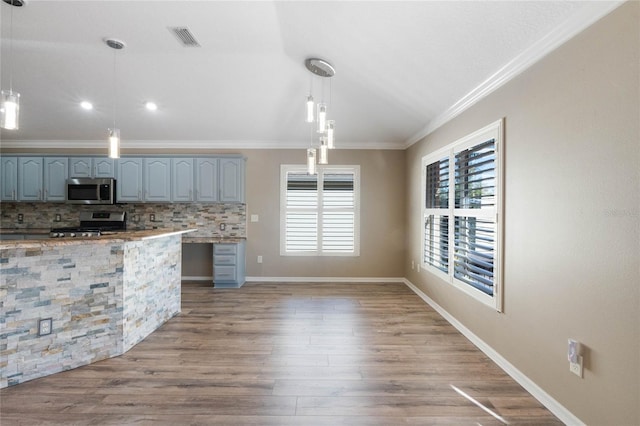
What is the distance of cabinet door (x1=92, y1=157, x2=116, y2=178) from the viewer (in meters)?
4.89

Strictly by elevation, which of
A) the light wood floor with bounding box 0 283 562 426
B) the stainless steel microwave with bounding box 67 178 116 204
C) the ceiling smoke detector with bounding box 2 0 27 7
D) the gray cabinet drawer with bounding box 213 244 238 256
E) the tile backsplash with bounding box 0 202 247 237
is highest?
the ceiling smoke detector with bounding box 2 0 27 7

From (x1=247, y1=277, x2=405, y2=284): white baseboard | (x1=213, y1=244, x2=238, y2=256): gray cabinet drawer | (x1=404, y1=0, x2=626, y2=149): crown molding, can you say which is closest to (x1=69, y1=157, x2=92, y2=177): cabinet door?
(x1=213, y1=244, x2=238, y2=256): gray cabinet drawer

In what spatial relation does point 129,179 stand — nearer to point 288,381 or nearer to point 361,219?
point 361,219

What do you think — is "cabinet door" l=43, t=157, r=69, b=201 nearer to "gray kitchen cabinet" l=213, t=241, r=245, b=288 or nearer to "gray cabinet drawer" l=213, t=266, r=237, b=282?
"gray kitchen cabinet" l=213, t=241, r=245, b=288

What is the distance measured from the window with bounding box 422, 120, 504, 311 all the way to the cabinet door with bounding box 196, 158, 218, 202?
336 centimetres

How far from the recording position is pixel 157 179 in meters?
4.89

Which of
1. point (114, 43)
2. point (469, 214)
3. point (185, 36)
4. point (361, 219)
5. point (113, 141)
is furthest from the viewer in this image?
point (361, 219)

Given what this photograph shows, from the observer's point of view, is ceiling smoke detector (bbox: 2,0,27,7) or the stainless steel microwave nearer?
ceiling smoke detector (bbox: 2,0,27,7)

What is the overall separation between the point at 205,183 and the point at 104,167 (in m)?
1.69

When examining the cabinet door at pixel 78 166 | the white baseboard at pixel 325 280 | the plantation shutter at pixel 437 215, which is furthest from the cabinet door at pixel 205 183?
the plantation shutter at pixel 437 215

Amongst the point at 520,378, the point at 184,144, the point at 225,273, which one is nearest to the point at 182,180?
the point at 184,144

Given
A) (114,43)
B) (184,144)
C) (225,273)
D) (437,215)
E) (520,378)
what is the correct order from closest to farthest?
(520,378), (114,43), (437,215), (225,273), (184,144)

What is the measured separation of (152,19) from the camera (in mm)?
2557

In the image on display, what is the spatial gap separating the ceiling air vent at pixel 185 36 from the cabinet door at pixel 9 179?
14.0 ft
